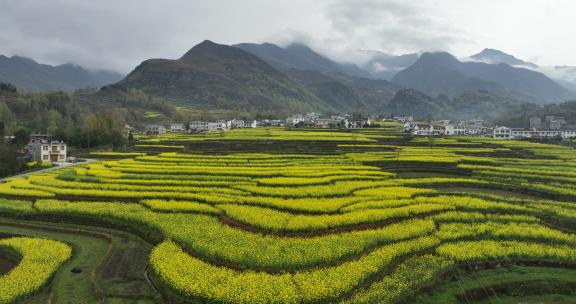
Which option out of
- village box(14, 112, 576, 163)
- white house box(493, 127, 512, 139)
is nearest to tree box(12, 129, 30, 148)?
village box(14, 112, 576, 163)

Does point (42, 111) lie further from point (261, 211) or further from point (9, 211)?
point (261, 211)

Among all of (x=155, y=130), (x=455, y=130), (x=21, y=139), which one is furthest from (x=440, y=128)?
(x=21, y=139)

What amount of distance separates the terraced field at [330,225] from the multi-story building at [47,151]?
57.6 ft

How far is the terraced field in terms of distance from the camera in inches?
580

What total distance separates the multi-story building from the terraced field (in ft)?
57.6

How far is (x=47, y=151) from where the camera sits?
173 feet

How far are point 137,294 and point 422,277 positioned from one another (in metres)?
11.7

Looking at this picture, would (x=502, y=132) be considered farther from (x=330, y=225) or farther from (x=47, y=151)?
(x=47, y=151)

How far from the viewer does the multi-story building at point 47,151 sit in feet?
172

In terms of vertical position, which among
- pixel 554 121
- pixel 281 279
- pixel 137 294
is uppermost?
pixel 554 121

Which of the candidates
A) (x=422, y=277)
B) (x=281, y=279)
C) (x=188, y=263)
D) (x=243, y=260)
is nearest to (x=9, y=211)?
(x=188, y=263)

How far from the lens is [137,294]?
15.0m

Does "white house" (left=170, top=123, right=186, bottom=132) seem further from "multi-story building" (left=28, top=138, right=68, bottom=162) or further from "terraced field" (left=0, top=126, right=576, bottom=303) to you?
"terraced field" (left=0, top=126, right=576, bottom=303)

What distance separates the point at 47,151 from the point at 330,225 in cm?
4912
